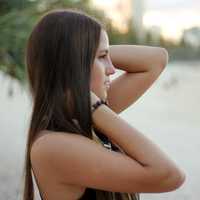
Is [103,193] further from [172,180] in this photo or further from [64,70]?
[64,70]

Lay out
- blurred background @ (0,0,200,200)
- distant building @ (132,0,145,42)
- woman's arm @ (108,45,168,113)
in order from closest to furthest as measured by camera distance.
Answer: woman's arm @ (108,45,168,113) → blurred background @ (0,0,200,200) → distant building @ (132,0,145,42)

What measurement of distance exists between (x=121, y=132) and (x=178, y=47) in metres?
13.7

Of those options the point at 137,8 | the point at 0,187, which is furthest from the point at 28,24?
the point at 137,8

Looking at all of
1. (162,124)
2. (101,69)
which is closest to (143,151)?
(101,69)

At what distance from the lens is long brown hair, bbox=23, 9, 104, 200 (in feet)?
4.67

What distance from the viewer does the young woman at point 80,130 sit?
54.4 inches

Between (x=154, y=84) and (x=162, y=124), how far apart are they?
301 cm

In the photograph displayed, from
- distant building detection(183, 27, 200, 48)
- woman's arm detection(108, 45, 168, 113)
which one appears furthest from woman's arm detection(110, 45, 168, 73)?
distant building detection(183, 27, 200, 48)

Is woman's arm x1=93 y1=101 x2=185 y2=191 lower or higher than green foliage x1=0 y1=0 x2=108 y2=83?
higher

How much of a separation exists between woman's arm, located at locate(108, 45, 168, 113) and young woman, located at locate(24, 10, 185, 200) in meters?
0.31

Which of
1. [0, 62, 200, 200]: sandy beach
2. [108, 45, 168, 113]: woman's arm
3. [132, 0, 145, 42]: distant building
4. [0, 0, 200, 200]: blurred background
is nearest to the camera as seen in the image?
[108, 45, 168, 113]: woman's arm

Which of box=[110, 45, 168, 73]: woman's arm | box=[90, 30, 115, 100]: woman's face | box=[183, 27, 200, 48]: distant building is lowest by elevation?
box=[183, 27, 200, 48]: distant building

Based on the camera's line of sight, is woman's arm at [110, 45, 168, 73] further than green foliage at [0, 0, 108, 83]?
No

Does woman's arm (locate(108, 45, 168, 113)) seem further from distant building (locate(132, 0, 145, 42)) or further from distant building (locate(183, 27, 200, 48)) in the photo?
distant building (locate(183, 27, 200, 48))
